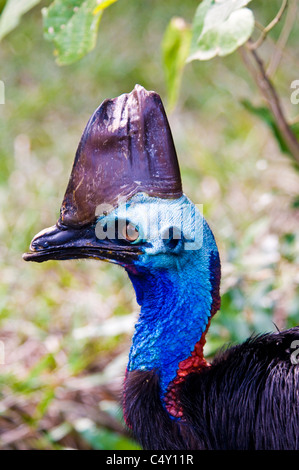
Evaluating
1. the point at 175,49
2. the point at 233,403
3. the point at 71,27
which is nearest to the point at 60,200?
the point at 175,49

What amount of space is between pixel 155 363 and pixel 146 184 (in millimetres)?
442

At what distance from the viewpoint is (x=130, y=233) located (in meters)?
1.58

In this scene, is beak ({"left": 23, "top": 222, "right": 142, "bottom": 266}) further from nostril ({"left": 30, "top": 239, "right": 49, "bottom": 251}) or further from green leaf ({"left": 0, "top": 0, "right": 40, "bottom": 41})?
green leaf ({"left": 0, "top": 0, "right": 40, "bottom": 41})

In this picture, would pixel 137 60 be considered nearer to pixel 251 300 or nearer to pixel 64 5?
pixel 251 300

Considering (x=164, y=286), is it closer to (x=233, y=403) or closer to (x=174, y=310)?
(x=174, y=310)

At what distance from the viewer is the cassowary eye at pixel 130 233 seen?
157 cm

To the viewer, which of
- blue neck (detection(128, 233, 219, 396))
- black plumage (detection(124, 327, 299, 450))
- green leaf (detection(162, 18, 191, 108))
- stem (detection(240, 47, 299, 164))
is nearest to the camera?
black plumage (detection(124, 327, 299, 450))

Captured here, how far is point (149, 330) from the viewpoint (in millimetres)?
1657

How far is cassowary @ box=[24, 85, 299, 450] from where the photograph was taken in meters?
1.54

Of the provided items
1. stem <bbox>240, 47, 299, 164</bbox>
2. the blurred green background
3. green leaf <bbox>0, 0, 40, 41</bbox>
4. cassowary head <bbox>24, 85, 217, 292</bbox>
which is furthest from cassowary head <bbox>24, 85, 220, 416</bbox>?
stem <bbox>240, 47, 299, 164</bbox>

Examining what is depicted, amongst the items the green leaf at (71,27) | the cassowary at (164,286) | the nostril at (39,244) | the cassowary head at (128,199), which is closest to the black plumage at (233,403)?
the cassowary at (164,286)

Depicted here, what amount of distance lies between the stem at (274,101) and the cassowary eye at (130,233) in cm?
86

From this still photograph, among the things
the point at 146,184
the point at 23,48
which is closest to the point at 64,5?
the point at 146,184

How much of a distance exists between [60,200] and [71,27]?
169 centimetres
